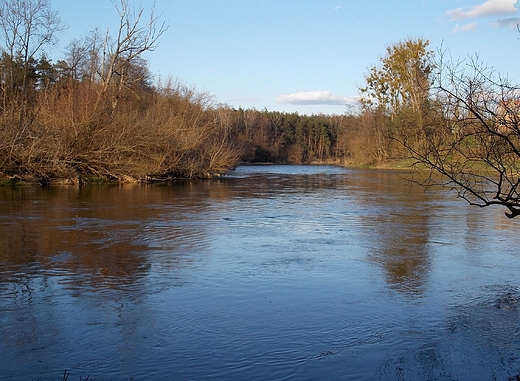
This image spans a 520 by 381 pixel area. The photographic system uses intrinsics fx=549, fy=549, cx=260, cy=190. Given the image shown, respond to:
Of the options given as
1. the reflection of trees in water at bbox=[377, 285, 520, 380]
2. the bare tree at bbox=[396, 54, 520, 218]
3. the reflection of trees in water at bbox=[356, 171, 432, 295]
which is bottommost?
the reflection of trees in water at bbox=[377, 285, 520, 380]

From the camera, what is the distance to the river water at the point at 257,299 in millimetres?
5938

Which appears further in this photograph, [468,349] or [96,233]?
[96,233]

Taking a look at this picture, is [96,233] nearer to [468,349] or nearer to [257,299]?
[257,299]

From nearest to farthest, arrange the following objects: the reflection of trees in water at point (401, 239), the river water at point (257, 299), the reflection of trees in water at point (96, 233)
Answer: the river water at point (257, 299) → the reflection of trees in water at point (401, 239) → the reflection of trees in water at point (96, 233)

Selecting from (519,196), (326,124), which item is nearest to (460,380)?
(519,196)

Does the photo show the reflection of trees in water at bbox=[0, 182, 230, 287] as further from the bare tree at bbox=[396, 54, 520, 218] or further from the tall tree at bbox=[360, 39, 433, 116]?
the tall tree at bbox=[360, 39, 433, 116]

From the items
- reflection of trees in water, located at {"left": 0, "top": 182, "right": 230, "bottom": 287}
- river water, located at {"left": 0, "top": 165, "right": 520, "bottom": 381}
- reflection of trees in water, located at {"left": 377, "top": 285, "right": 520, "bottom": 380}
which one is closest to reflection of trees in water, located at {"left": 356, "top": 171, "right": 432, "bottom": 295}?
river water, located at {"left": 0, "top": 165, "right": 520, "bottom": 381}

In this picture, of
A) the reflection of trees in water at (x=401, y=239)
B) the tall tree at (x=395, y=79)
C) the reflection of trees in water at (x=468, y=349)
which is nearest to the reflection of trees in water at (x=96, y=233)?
the reflection of trees in water at (x=401, y=239)

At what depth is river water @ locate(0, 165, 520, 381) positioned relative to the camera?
19.5ft

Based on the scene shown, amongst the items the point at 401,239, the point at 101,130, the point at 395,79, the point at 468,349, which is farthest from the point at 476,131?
the point at 395,79

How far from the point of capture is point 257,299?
8.34m

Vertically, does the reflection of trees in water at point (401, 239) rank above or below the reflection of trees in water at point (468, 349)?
above

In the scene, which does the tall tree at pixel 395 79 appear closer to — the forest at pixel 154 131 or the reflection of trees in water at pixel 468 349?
the forest at pixel 154 131

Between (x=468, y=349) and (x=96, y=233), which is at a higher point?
(x=96, y=233)
